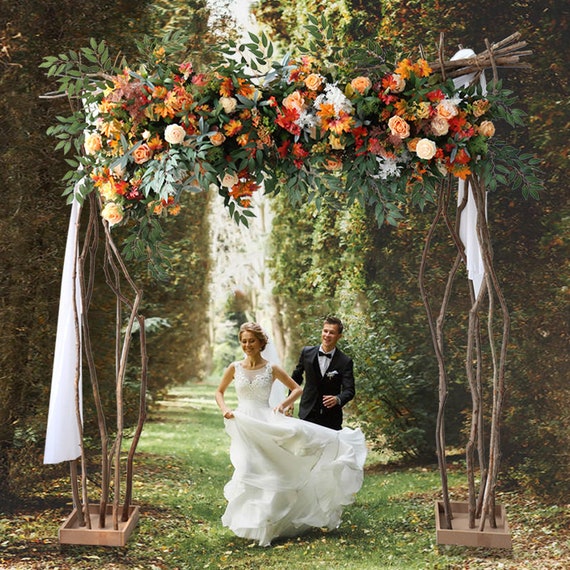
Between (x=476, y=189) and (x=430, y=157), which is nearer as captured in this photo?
(x=430, y=157)

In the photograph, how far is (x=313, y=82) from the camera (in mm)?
4270

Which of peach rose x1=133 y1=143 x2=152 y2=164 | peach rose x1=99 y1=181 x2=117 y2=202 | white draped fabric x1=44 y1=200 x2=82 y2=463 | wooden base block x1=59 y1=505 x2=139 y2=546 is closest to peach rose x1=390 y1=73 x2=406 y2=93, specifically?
peach rose x1=133 y1=143 x2=152 y2=164

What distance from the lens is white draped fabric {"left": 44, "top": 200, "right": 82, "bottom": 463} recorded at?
15.8 ft

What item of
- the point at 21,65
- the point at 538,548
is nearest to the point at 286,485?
the point at 538,548

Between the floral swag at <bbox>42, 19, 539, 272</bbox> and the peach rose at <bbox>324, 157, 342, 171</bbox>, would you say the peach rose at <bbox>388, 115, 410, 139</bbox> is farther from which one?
the peach rose at <bbox>324, 157, 342, 171</bbox>

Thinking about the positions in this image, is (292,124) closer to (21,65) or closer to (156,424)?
(21,65)

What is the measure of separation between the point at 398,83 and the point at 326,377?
231 cm

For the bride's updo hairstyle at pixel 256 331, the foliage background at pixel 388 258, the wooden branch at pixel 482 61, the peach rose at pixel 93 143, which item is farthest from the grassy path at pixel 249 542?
the wooden branch at pixel 482 61

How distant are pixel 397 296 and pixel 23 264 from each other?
12.3ft

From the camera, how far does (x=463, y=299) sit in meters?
7.62

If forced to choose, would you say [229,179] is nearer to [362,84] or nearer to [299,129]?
[299,129]

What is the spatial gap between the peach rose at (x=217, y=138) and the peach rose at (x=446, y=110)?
47.3 inches

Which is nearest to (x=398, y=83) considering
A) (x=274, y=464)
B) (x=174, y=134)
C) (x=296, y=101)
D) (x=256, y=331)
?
(x=296, y=101)

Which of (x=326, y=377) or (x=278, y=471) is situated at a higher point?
(x=326, y=377)
